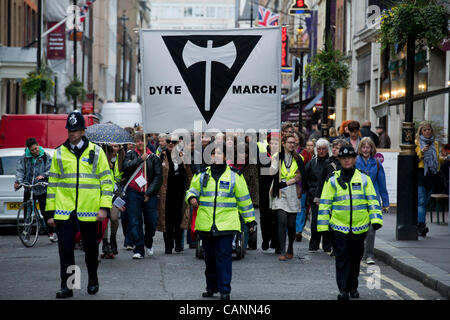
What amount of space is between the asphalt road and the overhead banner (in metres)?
1.99

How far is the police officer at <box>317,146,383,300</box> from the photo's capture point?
31.6 ft

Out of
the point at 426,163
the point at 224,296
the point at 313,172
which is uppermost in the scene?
the point at 426,163

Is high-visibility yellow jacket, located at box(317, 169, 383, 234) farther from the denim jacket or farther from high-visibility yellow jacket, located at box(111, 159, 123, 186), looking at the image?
high-visibility yellow jacket, located at box(111, 159, 123, 186)

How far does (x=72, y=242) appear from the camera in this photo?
971cm

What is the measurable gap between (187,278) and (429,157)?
22.7 feet

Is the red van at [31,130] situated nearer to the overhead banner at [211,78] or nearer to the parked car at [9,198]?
the parked car at [9,198]

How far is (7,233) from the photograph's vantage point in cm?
1806

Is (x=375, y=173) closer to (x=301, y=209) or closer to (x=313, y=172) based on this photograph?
(x=313, y=172)

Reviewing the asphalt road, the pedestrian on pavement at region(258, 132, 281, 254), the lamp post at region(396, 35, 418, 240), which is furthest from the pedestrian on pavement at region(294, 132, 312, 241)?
the lamp post at region(396, 35, 418, 240)

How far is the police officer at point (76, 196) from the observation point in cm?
A: 962

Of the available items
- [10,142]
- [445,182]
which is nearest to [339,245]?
[445,182]

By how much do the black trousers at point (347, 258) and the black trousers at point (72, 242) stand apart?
261cm

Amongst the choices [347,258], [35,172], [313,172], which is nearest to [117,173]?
[35,172]
